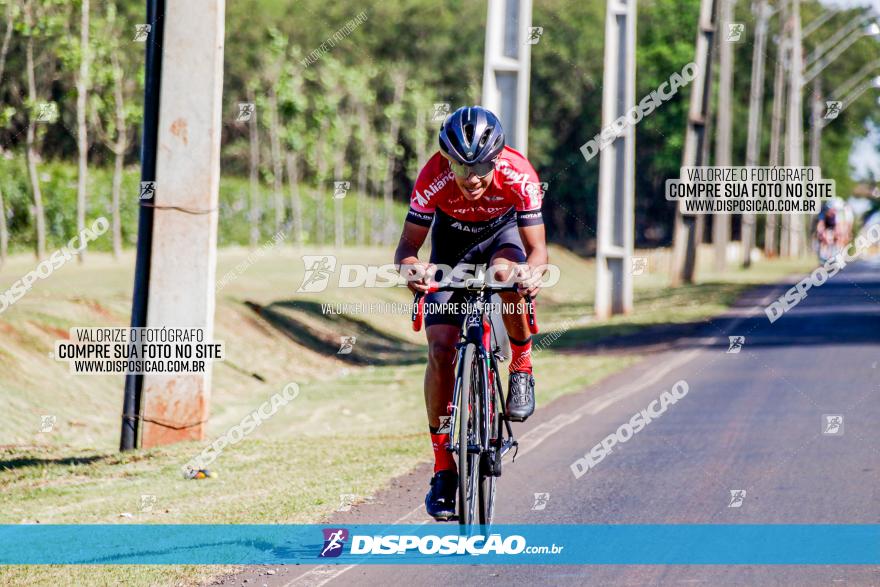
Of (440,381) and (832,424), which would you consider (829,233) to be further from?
(440,381)

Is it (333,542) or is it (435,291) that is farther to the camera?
(333,542)

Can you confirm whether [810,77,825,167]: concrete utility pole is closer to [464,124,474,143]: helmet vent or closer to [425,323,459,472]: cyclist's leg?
[425,323,459,472]: cyclist's leg

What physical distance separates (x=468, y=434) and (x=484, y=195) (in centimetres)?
135

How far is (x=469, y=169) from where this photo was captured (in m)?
6.83

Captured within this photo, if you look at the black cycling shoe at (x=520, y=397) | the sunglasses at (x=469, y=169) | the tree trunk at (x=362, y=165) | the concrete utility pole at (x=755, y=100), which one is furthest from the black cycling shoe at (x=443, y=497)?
the tree trunk at (x=362, y=165)

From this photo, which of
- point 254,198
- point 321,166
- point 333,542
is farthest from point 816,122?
point 333,542

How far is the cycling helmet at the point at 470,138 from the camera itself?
6.72 metres

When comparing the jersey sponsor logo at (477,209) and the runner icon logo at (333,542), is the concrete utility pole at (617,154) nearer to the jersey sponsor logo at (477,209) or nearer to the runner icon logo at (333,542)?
the runner icon logo at (333,542)

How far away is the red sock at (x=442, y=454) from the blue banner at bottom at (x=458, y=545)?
37cm

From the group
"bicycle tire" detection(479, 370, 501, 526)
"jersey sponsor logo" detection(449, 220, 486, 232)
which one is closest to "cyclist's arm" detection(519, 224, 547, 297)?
"jersey sponsor logo" detection(449, 220, 486, 232)

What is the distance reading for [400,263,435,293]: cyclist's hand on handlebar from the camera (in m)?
6.88

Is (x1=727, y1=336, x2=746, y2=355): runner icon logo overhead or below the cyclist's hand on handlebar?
below

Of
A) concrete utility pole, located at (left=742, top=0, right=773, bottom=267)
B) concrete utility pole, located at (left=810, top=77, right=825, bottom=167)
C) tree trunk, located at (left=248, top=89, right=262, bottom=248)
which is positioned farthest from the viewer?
concrete utility pole, located at (left=810, top=77, right=825, bottom=167)

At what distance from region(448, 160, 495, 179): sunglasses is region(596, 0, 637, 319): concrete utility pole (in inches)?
718
